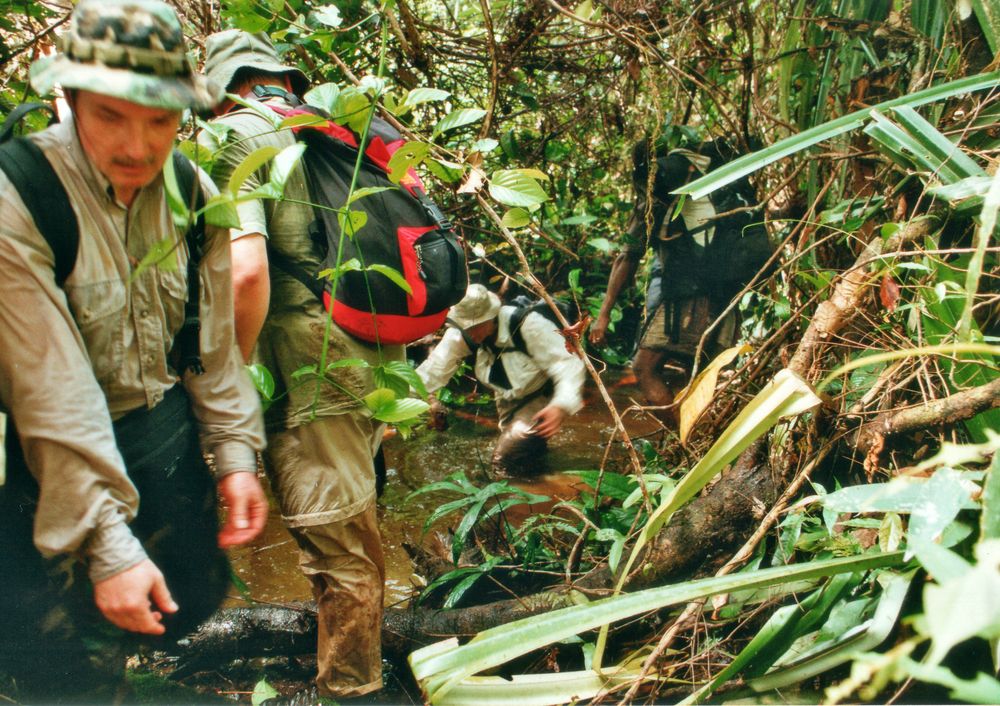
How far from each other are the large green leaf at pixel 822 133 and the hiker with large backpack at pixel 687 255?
5.39ft

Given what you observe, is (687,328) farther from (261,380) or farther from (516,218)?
(261,380)

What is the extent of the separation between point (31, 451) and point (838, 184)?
2793 millimetres

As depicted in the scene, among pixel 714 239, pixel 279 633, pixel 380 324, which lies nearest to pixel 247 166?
pixel 380 324

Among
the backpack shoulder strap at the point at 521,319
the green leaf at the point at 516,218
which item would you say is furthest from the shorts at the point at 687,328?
the green leaf at the point at 516,218

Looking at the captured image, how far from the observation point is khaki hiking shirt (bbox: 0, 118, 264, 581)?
4.08ft

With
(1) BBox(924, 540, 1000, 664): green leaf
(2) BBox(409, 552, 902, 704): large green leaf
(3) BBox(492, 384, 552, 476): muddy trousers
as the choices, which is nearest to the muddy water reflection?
(3) BBox(492, 384, 552, 476): muddy trousers

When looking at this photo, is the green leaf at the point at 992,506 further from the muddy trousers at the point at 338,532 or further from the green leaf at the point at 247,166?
the muddy trousers at the point at 338,532

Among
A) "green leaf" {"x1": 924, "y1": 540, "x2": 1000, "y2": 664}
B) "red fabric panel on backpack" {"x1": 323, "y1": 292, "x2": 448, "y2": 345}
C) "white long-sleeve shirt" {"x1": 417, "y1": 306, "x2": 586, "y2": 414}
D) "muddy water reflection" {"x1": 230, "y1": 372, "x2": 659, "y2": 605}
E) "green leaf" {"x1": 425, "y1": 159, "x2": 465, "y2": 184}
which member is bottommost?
"muddy water reflection" {"x1": 230, "y1": 372, "x2": 659, "y2": 605}

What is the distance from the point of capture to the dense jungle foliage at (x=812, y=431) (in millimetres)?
1355

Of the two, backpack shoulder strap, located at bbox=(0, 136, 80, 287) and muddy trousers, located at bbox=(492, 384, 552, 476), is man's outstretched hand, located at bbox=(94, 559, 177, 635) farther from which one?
muddy trousers, located at bbox=(492, 384, 552, 476)

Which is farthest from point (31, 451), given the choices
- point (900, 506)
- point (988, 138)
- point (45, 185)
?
point (988, 138)

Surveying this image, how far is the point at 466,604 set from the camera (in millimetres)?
2600

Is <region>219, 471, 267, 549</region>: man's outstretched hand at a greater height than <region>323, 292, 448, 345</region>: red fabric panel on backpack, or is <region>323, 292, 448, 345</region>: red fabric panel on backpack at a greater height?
<region>323, 292, 448, 345</region>: red fabric panel on backpack

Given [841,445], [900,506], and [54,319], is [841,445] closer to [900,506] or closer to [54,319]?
[900,506]
